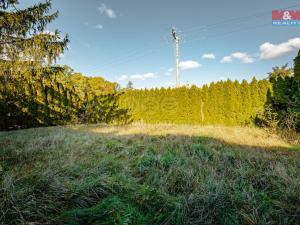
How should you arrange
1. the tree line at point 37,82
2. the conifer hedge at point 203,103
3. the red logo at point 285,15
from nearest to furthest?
the tree line at point 37,82 < the red logo at point 285,15 < the conifer hedge at point 203,103

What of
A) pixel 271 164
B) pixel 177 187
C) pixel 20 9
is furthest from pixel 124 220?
pixel 20 9

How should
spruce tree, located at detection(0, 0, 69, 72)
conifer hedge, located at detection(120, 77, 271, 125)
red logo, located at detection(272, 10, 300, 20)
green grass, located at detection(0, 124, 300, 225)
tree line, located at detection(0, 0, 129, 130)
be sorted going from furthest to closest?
conifer hedge, located at detection(120, 77, 271, 125), red logo, located at detection(272, 10, 300, 20), tree line, located at detection(0, 0, 129, 130), spruce tree, located at detection(0, 0, 69, 72), green grass, located at detection(0, 124, 300, 225)

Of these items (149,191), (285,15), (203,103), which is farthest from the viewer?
Answer: (203,103)

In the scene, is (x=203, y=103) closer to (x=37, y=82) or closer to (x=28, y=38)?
(x=28, y=38)

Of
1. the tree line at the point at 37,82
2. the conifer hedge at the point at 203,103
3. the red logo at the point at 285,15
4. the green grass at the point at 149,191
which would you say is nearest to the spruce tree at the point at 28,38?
the tree line at the point at 37,82

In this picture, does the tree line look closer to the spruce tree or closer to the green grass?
the spruce tree

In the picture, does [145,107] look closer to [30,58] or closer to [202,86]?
[202,86]

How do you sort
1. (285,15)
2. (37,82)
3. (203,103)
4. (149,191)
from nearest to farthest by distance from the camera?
(149,191) → (285,15) → (37,82) → (203,103)

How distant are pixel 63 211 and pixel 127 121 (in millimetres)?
10109

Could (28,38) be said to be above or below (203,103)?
above

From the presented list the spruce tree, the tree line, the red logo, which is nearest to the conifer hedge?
the tree line

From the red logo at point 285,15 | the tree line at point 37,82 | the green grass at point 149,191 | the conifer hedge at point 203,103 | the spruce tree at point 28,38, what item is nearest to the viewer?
the green grass at point 149,191

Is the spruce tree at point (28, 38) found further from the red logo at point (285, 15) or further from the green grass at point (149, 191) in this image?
the red logo at point (285, 15)

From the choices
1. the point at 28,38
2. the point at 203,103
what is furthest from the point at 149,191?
the point at 203,103
